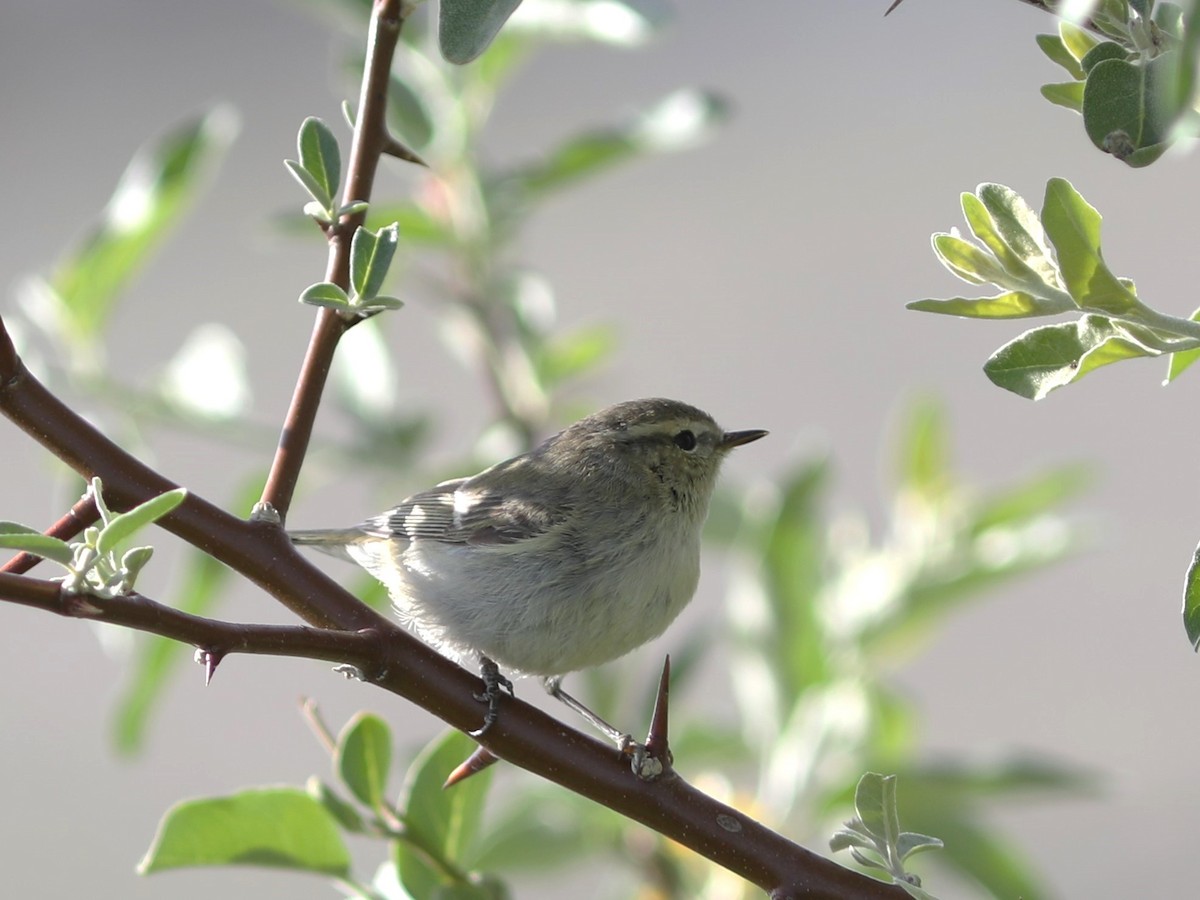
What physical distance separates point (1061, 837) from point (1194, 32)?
21.2ft

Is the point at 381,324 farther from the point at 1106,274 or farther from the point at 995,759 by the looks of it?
the point at 1106,274

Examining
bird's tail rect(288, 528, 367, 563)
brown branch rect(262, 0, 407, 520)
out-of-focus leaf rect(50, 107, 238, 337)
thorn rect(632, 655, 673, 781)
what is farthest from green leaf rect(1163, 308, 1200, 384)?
bird's tail rect(288, 528, 367, 563)

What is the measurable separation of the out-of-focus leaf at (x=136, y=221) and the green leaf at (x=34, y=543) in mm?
1316

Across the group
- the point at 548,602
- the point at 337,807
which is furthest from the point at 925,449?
the point at 337,807

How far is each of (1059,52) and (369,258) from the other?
0.67 metres

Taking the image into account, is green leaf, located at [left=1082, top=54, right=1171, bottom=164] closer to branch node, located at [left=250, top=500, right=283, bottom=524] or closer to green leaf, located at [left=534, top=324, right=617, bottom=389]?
branch node, located at [left=250, top=500, right=283, bottom=524]

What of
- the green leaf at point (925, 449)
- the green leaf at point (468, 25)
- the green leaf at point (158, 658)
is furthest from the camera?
the green leaf at point (925, 449)

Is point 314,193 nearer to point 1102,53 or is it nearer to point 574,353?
point 1102,53

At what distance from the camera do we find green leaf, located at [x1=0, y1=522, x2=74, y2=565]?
97 centimetres

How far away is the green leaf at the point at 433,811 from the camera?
1.51 meters

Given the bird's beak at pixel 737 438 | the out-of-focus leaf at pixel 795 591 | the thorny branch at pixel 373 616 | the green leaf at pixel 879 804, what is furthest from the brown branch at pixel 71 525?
the bird's beak at pixel 737 438

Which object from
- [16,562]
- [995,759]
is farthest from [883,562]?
[16,562]

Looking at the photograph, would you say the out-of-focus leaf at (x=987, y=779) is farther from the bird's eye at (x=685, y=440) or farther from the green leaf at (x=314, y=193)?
the green leaf at (x=314, y=193)

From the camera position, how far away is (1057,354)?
3.80 feet
